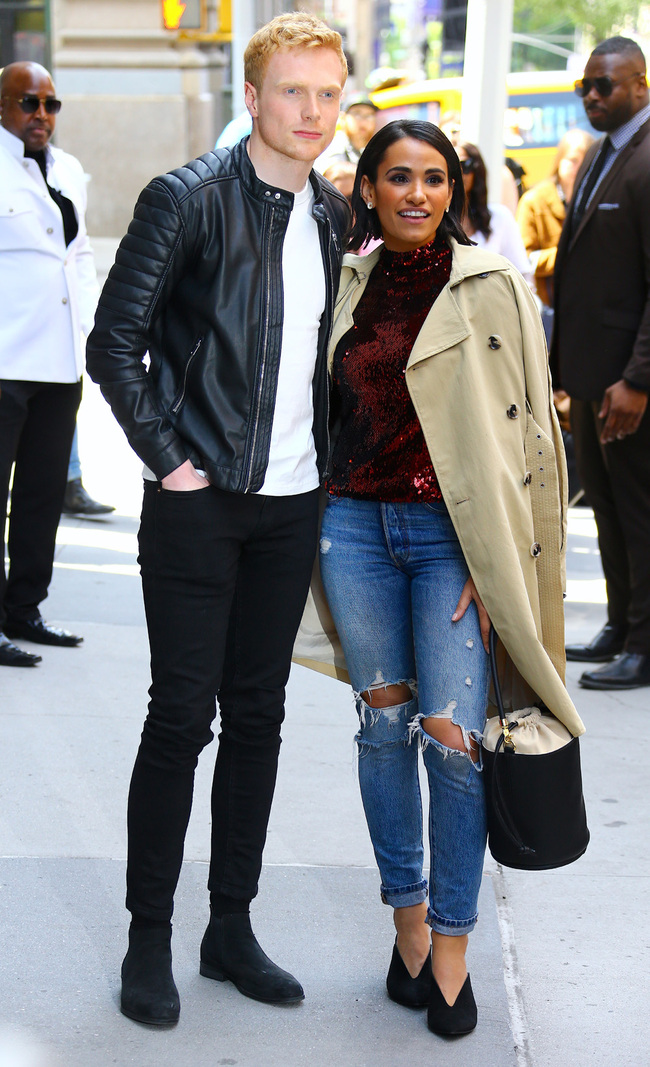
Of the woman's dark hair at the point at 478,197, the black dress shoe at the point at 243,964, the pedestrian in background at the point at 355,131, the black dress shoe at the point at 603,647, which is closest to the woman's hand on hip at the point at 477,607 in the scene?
the black dress shoe at the point at 243,964

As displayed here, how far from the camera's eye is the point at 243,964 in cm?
282

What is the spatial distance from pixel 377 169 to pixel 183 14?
8002mm

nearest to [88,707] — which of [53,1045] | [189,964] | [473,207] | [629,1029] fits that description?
[189,964]

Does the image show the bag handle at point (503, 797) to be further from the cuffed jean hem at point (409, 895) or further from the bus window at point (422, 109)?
the bus window at point (422, 109)

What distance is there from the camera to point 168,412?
2553 millimetres

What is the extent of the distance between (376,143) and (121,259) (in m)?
0.64

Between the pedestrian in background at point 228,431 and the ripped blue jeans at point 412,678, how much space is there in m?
0.12

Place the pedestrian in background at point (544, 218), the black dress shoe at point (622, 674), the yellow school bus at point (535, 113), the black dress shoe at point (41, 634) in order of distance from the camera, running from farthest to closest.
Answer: the yellow school bus at point (535, 113) < the pedestrian in background at point (544, 218) < the black dress shoe at point (41, 634) < the black dress shoe at point (622, 674)

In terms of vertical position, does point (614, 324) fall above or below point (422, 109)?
below

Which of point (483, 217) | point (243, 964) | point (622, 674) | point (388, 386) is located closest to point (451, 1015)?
point (243, 964)

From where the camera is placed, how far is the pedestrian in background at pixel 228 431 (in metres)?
2.48

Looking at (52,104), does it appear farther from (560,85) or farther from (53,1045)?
(560,85)

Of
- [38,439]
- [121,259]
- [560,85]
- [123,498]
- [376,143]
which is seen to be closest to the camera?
[121,259]

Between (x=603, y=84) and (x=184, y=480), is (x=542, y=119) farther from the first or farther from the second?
(x=184, y=480)
